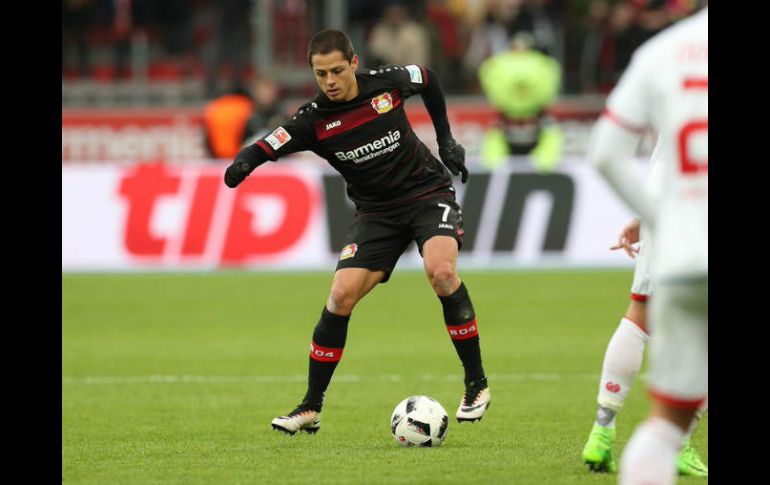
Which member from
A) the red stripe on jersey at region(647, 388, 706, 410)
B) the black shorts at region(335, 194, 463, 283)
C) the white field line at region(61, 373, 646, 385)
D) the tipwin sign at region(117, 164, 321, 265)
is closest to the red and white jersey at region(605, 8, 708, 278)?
the red stripe on jersey at region(647, 388, 706, 410)

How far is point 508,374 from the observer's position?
991 centimetres

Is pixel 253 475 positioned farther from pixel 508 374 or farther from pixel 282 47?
pixel 282 47

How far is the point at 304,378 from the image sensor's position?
984 centimetres

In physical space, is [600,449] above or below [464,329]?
below

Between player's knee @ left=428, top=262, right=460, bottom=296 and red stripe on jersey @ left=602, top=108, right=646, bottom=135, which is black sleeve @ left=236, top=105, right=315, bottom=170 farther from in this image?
red stripe on jersey @ left=602, top=108, right=646, bottom=135

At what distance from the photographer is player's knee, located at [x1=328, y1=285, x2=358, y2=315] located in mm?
7355

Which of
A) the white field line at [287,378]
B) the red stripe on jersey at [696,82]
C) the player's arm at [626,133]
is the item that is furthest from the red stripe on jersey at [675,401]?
the white field line at [287,378]

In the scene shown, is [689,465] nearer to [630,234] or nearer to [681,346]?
[630,234]

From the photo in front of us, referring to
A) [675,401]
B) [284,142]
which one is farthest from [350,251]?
[675,401]

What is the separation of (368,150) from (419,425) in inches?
60.9

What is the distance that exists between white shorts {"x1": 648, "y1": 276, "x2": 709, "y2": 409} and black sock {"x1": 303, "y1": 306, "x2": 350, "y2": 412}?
3.28 metres

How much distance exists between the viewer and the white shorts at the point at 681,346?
427 centimetres

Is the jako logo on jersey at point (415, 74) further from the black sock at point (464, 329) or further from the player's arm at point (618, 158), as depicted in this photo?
the player's arm at point (618, 158)
